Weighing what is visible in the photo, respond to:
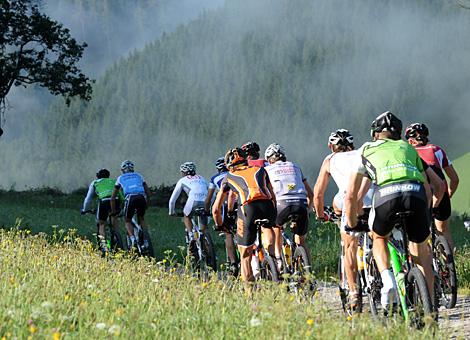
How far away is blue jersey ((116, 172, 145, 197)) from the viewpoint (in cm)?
1586

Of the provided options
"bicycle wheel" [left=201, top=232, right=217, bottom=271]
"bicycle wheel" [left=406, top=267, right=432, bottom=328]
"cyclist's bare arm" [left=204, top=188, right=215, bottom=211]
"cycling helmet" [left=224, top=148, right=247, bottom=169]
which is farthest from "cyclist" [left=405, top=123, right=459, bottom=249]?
"bicycle wheel" [left=201, top=232, right=217, bottom=271]

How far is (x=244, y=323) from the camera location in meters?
6.46

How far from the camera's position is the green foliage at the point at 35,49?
41.4 m

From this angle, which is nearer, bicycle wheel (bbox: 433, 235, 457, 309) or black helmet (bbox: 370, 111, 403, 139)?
black helmet (bbox: 370, 111, 403, 139)

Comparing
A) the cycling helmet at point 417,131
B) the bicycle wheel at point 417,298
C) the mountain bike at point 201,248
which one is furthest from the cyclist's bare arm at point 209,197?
the bicycle wheel at point 417,298

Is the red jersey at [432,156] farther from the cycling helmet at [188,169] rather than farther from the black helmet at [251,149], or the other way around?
A: the cycling helmet at [188,169]

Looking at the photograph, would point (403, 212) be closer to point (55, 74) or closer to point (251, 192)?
point (251, 192)

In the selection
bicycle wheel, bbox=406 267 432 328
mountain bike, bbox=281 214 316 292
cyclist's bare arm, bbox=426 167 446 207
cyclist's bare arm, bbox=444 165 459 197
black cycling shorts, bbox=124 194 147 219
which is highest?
black cycling shorts, bbox=124 194 147 219

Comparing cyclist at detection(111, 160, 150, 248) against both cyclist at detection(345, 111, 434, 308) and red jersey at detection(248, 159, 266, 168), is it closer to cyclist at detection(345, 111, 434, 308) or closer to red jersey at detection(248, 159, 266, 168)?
red jersey at detection(248, 159, 266, 168)

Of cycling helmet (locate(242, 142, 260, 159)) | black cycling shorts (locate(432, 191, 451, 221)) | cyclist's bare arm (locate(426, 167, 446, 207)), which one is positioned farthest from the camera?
cycling helmet (locate(242, 142, 260, 159))

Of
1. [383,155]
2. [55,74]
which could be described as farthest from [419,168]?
[55,74]

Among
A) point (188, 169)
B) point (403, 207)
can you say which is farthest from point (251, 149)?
point (403, 207)

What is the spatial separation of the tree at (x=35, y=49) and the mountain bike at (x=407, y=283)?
35918mm

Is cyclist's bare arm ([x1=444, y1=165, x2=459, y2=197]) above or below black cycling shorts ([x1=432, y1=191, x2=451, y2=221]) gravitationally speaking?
above
